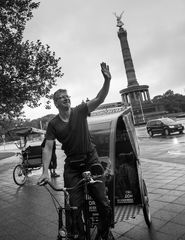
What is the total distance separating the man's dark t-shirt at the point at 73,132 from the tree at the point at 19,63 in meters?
10.6

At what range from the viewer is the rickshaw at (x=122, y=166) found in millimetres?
4113

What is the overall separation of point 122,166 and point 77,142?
2002mm

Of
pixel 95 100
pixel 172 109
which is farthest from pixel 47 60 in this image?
pixel 172 109

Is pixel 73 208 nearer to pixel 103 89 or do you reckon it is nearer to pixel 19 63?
pixel 103 89

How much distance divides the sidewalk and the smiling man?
1370 mm

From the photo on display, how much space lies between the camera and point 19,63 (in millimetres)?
13516

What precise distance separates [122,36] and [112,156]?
3297 inches

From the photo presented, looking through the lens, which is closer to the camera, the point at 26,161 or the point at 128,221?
the point at 128,221

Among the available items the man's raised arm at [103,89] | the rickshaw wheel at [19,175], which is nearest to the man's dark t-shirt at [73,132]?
the man's raised arm at [103,89]

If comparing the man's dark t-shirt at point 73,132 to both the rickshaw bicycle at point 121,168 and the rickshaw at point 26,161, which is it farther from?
the rickshaw at point 26,161

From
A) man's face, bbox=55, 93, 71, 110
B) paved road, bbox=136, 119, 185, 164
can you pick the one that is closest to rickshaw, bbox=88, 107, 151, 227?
man's face, bbox=55, 93, 71, 110

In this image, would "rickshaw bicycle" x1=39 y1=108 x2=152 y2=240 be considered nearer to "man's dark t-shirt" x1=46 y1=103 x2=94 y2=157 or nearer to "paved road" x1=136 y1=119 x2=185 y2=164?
"man's dark t-shirt" x1=46 y1=103 x2=94 y2=157

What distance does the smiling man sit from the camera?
3.10 m

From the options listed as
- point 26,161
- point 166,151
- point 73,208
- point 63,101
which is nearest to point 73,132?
point 63,101
